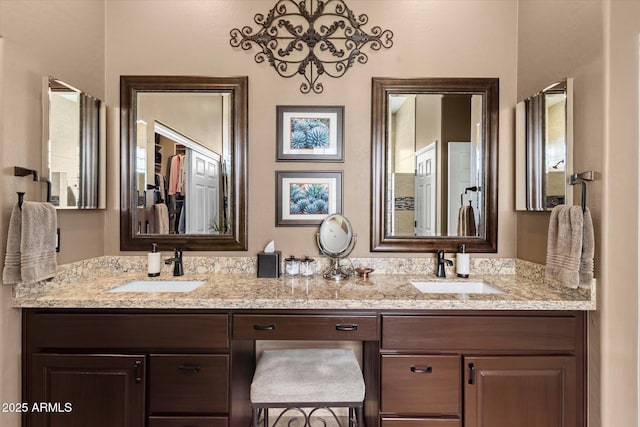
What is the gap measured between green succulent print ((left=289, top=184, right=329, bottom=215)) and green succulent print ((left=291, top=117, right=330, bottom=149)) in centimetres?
25

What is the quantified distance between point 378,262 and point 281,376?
2.92 feet

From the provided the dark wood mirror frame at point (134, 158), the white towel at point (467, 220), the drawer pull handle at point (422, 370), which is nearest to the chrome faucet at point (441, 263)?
the white towel at point (467, 220)

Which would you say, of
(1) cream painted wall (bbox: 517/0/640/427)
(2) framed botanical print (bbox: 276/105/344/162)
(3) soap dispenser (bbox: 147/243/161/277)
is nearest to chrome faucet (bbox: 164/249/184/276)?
(3) soap dispenser (bbox: 147/243/161/277)

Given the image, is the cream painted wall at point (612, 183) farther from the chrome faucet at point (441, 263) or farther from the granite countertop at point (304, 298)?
the chrome faucet at point (441, 263)

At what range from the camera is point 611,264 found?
1.45 m

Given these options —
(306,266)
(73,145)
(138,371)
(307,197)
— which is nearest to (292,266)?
(306,266)

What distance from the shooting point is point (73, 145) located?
182cm

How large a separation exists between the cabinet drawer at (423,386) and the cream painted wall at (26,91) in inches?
65.0

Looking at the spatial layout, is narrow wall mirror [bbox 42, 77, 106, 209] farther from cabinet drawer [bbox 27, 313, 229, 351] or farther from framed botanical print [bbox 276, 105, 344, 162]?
framed botanical print [bbox 276, 105, 344, 162]

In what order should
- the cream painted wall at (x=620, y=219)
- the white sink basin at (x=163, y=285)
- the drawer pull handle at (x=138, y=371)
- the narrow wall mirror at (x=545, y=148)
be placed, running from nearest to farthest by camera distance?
the cream painted wall at (x=620, y=219), the drawer pull handle at (x=138, y=371), the narrow wall mirror at (x=545, y=148), the white sink basin at (x=163, y=285)

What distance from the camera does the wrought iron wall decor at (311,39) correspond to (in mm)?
2107

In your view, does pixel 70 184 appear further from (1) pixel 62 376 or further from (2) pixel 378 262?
(2) pixel 378 262

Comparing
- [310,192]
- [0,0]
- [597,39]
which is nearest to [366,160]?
[310,192]

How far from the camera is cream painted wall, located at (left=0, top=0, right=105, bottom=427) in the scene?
1.46m
